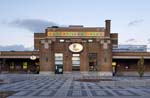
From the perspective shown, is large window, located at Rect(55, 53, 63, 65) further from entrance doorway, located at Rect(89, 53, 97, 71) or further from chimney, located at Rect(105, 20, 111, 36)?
chimney, located at Rect(105, 20, 111, 36)

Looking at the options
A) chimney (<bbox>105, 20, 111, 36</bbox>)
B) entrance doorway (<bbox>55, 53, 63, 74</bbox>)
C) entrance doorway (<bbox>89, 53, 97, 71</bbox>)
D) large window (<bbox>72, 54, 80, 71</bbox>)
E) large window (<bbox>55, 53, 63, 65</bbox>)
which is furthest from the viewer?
entrance doorway (<bbox>55, 53, 63, 74</bbox>)

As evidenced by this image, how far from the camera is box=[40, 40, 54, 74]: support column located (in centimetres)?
9200

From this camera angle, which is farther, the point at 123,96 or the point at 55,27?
the point at 55,27

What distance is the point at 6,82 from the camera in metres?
50.0

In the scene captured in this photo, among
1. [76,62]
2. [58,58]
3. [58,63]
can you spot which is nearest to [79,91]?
[76,62]

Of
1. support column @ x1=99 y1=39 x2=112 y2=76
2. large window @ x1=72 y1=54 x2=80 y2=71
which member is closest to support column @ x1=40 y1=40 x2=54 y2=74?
large window @ x1=72 y1=54 x2=80 y2=71

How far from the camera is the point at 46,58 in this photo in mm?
92312

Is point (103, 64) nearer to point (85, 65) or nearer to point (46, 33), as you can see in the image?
point (85, 65)

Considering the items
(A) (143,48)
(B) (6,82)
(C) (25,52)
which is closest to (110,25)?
(C) (25,52)

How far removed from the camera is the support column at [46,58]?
92000 millimetres

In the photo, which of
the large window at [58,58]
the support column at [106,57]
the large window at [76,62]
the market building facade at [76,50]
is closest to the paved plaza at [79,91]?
the support column at [106,57]

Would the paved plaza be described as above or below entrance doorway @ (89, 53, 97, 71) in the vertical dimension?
below

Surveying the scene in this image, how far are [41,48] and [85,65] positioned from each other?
11707mm

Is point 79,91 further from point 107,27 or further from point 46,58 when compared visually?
point 107,27
